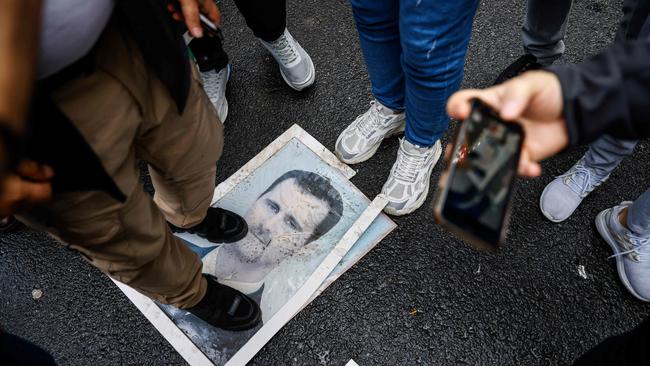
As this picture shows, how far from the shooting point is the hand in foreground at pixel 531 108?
0.71 m

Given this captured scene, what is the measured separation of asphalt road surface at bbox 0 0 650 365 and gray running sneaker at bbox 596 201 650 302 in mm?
37

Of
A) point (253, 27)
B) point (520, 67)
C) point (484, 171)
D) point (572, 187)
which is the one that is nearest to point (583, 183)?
point (572, 187)

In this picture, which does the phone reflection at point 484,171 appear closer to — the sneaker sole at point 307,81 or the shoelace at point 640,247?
the shoelace at point 640,247

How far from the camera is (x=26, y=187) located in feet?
2.12

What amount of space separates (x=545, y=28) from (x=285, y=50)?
0.92 meters

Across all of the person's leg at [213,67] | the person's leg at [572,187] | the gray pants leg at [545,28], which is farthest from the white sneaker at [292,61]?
the person's leg at [572,187]

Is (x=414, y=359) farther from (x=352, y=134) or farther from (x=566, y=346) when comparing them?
(x=352, y=134)

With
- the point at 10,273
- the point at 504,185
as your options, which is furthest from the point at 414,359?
the point at 10,273

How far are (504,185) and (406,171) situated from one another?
84 cm

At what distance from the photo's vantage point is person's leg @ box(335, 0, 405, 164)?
1.22m

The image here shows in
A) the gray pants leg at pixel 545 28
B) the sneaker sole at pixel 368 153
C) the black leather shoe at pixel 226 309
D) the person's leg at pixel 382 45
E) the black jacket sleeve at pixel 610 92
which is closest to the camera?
the black jacket sleeve at pixel 610 92

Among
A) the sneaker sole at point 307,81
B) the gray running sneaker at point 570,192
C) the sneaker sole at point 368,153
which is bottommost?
the gray running sneaker at point 570,192

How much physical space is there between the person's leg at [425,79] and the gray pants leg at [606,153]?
0.47 m

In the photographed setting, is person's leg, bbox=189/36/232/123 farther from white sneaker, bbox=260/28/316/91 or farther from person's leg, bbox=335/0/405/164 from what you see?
person's leg, bbox=335/0/405/164
